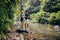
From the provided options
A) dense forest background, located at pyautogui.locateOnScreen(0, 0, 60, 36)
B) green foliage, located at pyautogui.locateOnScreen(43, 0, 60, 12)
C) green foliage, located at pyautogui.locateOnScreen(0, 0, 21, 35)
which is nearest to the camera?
green foliage, located at pyautogui.locateOnScreen(0, 0, 21, 35)

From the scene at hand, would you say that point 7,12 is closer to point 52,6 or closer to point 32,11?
point 52,6

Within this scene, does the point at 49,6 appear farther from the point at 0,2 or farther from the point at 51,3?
the point at 0,2

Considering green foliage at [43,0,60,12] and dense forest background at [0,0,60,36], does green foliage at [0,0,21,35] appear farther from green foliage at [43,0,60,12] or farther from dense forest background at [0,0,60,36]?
green foliage at [43,0,60,12]

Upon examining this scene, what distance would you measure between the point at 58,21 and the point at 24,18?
1075cm

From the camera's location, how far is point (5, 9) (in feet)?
37.6

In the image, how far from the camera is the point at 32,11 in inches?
1692

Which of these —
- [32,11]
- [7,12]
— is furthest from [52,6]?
[7,12]

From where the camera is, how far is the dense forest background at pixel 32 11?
11.1m

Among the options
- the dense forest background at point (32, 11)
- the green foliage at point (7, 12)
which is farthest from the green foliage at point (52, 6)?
the green foliage at point (7, 12)

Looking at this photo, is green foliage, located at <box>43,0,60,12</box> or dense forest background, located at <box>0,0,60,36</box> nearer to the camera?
dense forest background, located at <box>0,0,60,36</box>

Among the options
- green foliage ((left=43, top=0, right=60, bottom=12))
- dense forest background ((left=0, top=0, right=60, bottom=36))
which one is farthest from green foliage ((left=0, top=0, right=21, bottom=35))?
green foliage ((left=43, top=0, right=60, bottom=12))

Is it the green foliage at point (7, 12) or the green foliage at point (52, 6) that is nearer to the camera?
the green foliage at point (7, 12)

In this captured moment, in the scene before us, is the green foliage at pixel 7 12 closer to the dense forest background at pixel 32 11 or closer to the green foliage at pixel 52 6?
the dense forest background at pixel 32 11

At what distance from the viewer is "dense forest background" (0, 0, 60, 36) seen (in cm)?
1107
